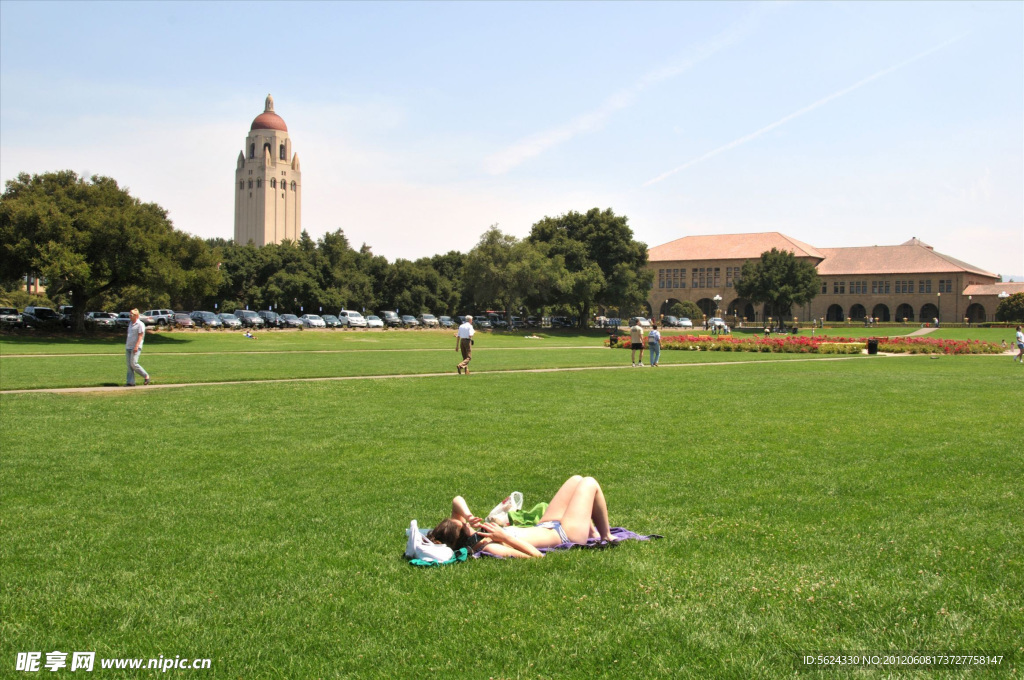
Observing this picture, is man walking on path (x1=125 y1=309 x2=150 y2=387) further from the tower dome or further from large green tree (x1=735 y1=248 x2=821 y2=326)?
the tower dome

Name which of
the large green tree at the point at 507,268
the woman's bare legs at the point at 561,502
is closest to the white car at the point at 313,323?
the large green tree at the point at 507,268

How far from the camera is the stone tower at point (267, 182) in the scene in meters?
141

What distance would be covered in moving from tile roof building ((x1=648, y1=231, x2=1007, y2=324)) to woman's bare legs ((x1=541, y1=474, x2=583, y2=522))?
96.0 metres

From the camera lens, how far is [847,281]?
104 metres

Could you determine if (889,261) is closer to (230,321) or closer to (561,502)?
(230,321)

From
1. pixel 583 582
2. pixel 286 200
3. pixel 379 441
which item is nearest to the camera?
pixel 583 582

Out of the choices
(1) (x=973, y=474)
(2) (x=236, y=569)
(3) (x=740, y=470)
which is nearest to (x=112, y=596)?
(2) (x=236, y=569)

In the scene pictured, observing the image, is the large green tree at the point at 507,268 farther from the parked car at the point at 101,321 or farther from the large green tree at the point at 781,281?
the parked car at the point at 101,321

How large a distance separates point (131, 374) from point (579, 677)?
16.6 meters

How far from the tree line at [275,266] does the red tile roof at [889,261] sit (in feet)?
96.7

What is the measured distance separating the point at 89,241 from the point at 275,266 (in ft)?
132

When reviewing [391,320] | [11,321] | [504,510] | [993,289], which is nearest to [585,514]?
[504,510]

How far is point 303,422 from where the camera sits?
12789mm

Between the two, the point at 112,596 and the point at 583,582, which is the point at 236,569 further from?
the point at 583,582
